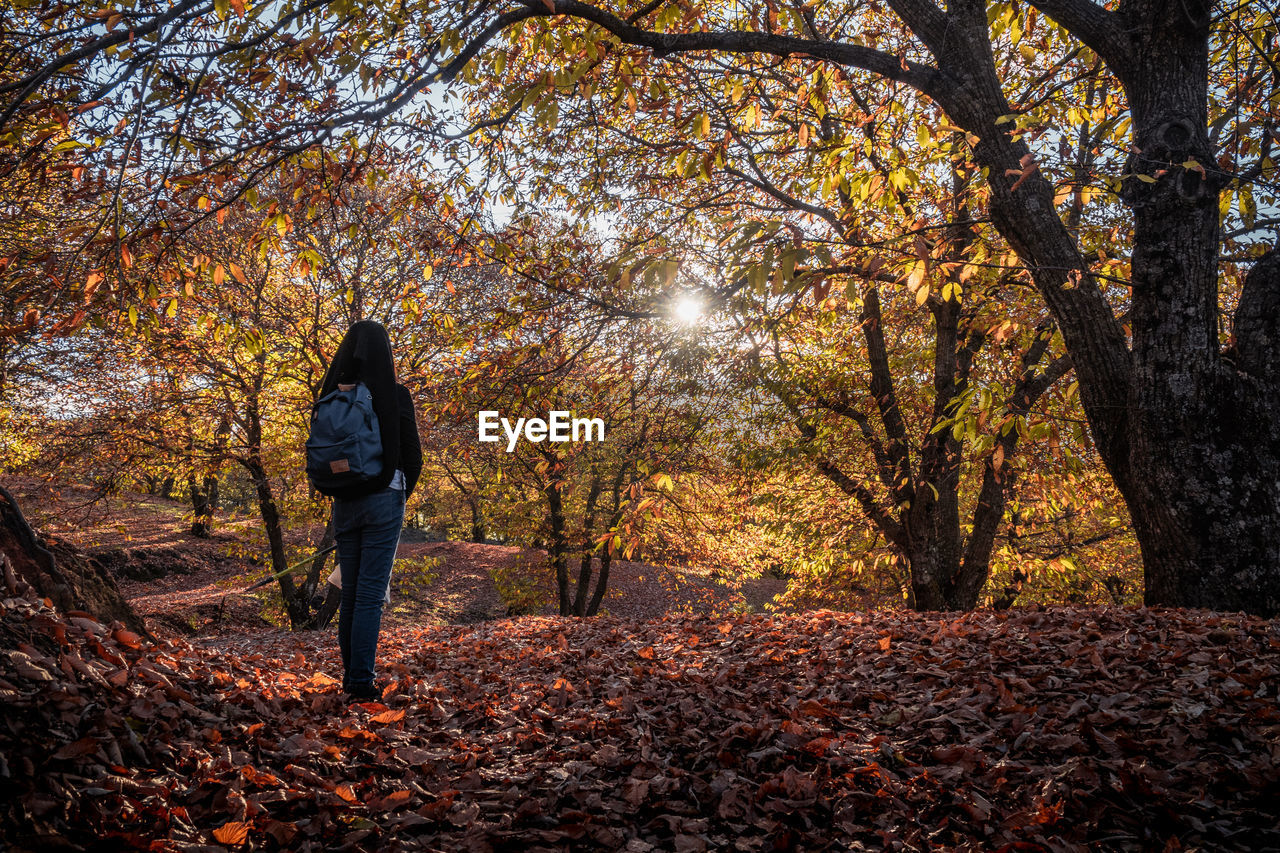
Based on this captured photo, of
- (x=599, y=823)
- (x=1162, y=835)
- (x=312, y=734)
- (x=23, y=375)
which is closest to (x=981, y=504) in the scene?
(x=1162, y=835)

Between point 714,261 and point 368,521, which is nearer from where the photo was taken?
point 368,521

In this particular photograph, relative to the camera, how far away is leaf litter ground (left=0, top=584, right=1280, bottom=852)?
7.04ft

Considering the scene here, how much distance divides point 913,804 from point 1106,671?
1648 mm

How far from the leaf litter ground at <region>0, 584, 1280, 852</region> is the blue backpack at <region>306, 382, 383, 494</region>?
1.18 meters

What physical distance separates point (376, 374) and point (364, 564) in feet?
3.68

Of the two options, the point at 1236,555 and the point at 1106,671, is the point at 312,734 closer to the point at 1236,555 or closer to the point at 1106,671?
the point at 1106,671

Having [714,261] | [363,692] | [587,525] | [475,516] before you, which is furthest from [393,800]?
[475,516]

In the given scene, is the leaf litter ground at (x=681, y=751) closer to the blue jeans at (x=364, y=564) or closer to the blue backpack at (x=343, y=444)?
the blue jeans at (x=364, y=564)

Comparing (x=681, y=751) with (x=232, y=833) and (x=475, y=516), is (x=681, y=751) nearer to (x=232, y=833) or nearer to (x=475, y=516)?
(x=232, y=833)

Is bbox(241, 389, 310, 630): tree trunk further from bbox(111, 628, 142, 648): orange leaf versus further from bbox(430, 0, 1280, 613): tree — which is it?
bbox(430, 0, 1280, 613): tree

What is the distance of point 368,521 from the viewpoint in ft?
11.9

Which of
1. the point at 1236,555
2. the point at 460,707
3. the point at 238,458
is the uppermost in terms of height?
the point at 238,458

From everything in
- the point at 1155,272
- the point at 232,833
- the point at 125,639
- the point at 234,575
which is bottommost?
the point at 234,575

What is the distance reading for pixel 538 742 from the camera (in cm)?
318
